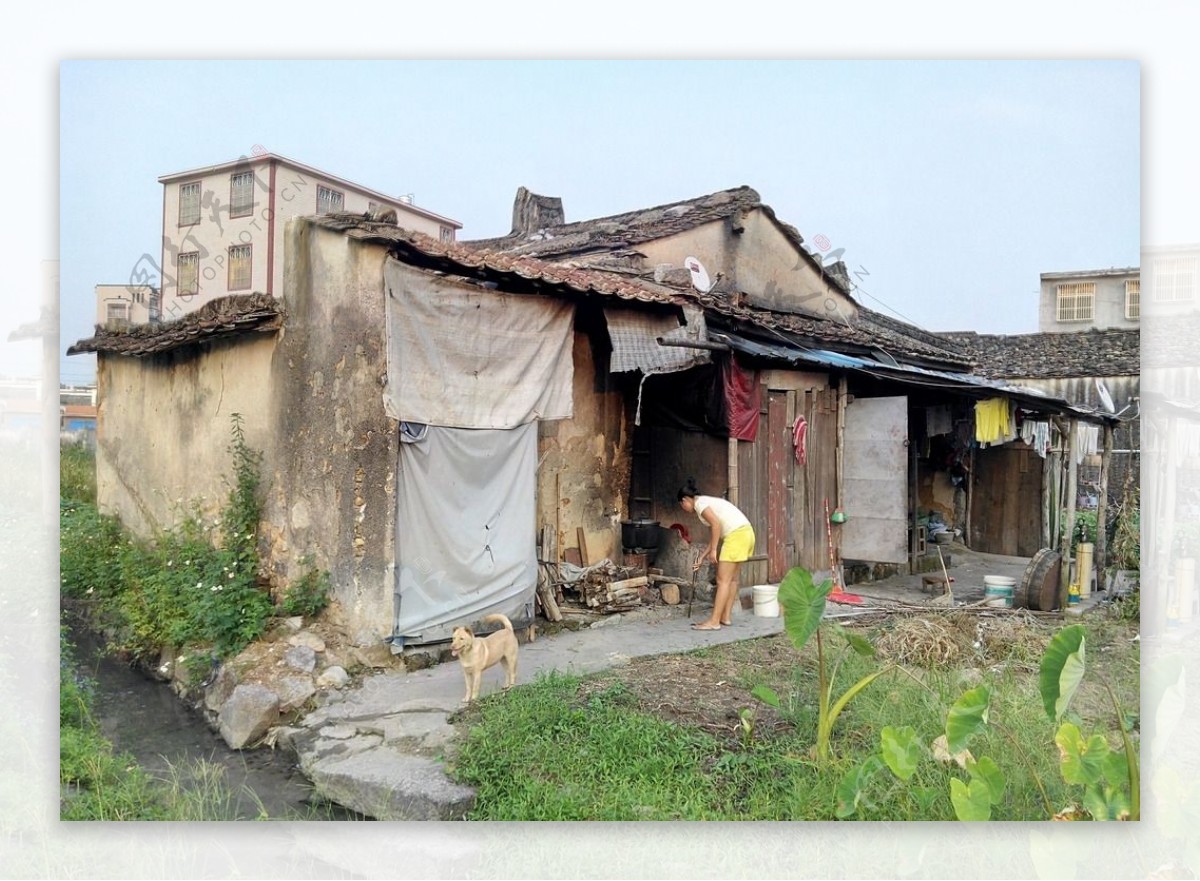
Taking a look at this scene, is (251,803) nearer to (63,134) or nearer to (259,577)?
(259,577)

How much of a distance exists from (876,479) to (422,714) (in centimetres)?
521

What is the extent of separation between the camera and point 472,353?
6121 millimetres

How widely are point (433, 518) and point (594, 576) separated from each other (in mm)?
1808

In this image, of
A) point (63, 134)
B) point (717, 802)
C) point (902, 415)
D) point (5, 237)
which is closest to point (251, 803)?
point (717, 802)

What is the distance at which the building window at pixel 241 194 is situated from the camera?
531 centimetres

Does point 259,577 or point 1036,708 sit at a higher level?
point 259,577

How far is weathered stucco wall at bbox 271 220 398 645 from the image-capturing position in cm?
570

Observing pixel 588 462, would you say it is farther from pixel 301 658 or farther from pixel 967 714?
pixel 967 714

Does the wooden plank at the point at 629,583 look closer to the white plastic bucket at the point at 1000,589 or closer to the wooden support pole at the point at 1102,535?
the white plastic bucket at the point at 1000,589

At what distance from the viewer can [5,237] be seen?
3.93 metres

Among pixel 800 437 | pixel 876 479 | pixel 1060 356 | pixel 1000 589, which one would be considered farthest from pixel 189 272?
pixel 1060 356

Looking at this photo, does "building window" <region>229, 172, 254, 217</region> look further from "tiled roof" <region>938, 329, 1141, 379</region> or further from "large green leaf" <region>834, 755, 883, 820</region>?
"tiled roof" <region>938, 329, 1141, 379</region>

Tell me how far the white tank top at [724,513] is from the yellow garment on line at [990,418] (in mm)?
3798

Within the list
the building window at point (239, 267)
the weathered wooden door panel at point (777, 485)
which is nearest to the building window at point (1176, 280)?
the weathered wooden door panel at point (777, 485)
